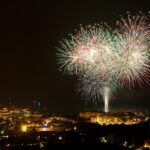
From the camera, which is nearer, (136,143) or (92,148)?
(92,148)

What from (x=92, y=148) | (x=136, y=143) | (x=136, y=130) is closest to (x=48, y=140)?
(x=92, y=148)

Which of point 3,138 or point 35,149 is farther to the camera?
point 3,138

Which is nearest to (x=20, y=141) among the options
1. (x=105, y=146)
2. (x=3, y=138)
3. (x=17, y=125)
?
(x=3, y=138)

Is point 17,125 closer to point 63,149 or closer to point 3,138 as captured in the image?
point 3,138

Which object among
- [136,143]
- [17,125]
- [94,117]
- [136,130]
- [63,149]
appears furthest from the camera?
[94,117]

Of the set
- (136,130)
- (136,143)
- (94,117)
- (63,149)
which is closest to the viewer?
(63,149)

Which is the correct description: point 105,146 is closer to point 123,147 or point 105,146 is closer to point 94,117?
point 123,147

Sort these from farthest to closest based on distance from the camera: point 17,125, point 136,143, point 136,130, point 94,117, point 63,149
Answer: point 94,117, point 17,125, point 136,130, point 136,143, point 63,149
